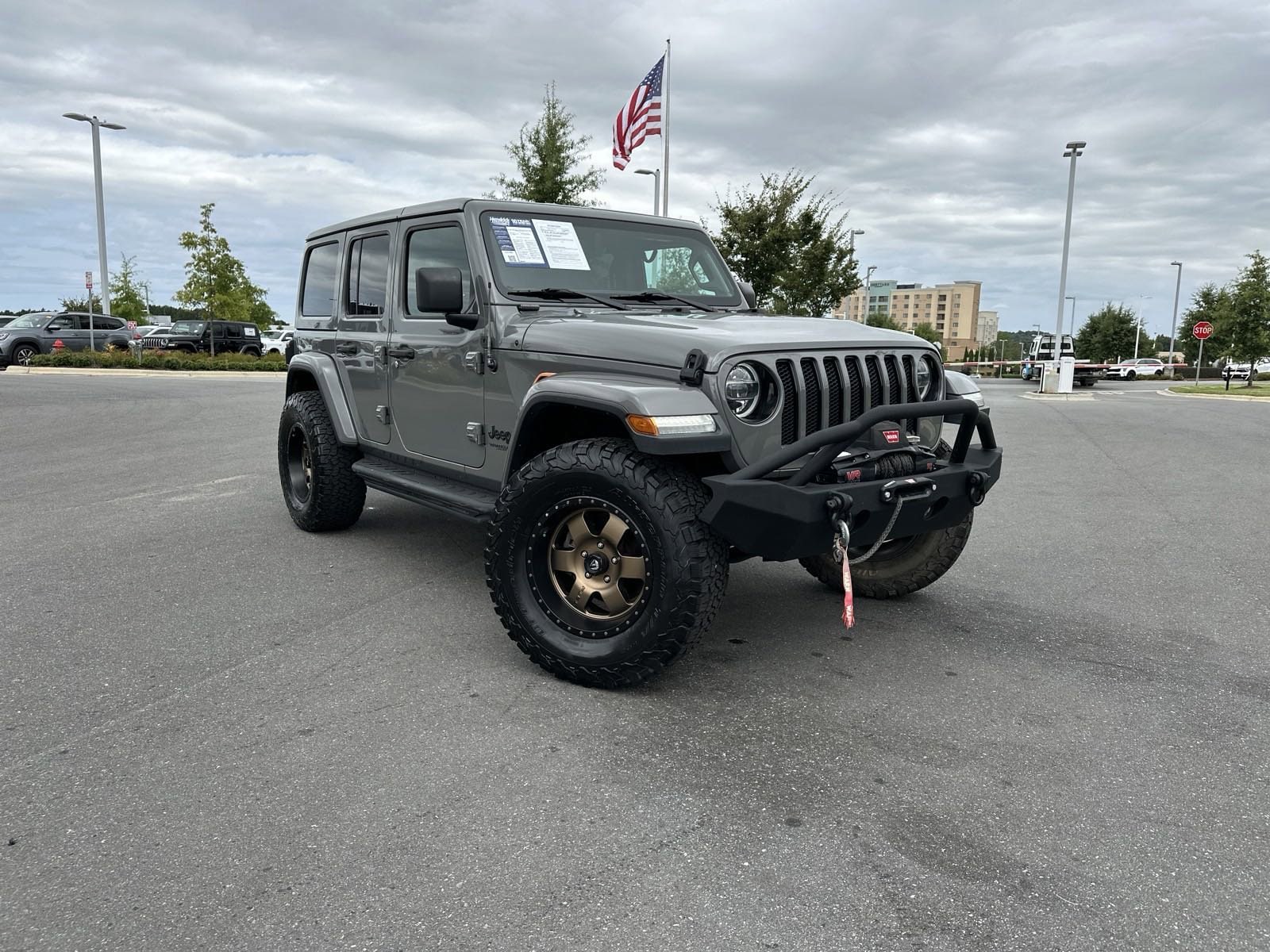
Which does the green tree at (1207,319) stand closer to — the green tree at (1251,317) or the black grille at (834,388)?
the green tree at (1251,317)

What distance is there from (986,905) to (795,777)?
28.7 inches

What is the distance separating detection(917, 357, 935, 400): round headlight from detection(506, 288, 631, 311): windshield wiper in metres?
1.38

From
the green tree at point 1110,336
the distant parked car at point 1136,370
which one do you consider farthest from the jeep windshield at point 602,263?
the green tree at point 1110,336

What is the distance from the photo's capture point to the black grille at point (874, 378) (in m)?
3.77

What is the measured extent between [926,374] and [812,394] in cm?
82

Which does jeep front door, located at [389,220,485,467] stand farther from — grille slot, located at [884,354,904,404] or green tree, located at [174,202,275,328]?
green tree, located at [174,202,275,328]

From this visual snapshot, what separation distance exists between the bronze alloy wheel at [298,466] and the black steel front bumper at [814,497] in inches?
148

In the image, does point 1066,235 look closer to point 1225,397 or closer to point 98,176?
point 1225,397

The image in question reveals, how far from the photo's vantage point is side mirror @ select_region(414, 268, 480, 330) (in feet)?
13.1

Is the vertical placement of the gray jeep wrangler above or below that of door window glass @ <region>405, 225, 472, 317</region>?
below

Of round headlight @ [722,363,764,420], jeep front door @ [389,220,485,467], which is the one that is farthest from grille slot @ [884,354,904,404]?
jeep front door @ [389,220,485,467]

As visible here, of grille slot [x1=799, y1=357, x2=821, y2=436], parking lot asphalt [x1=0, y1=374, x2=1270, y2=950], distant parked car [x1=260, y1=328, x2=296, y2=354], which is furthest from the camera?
distant parked car [x1=260, y1=328, x2=296, y2=354]

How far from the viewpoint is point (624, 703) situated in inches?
136

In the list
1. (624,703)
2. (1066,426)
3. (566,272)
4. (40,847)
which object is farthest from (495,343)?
(1066,426)
